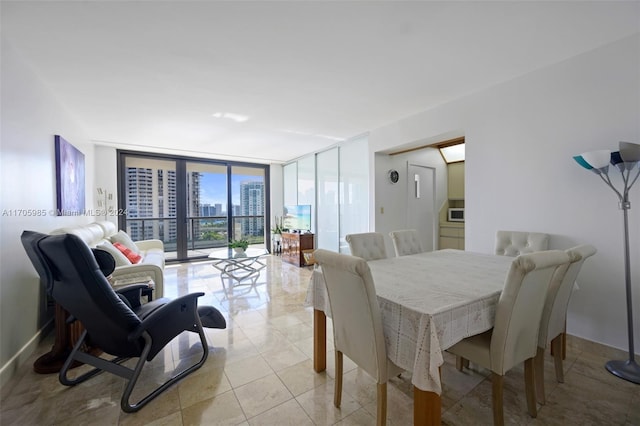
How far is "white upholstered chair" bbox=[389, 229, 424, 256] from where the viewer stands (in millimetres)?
2885

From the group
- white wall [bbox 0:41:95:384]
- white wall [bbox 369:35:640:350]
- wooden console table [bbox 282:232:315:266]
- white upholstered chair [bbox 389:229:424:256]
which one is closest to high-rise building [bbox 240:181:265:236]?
wooden console table [bbox 282:232:315:266]

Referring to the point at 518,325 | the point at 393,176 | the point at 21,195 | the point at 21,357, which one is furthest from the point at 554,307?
the point at 21,195

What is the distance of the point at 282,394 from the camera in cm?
176

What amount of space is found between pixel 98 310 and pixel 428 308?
6.24ft

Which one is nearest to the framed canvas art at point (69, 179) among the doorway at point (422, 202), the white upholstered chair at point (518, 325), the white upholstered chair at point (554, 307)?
the white upholstered chair at point (518, 325)

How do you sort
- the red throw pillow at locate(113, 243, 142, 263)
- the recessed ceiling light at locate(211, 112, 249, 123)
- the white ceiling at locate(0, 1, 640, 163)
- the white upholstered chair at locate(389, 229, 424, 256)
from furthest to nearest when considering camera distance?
the recessed ceiling light at locate(211, 112, 249, 123), the red throw pillow at locate(113, 243, 142, 263), the white upholstered chair at locate(389, 229, 424, 256), the white ceiling at locate(0, 1, 640, 163)

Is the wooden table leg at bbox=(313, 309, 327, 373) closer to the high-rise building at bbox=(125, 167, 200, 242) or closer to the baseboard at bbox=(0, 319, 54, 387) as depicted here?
the baseboard at bbox=(0, 319, 54, 387)

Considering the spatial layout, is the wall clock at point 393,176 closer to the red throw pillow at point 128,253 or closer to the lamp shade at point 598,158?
the lamp shade at point 598,158

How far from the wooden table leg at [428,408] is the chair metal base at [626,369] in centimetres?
176

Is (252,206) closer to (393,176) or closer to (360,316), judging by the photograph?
(393,176)

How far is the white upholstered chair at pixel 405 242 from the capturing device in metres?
2.88

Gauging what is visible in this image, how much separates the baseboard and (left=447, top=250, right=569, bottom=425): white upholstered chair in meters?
3.08

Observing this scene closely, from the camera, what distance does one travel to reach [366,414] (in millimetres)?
1580

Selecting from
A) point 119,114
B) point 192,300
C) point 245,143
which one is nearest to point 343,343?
point 192,300
